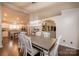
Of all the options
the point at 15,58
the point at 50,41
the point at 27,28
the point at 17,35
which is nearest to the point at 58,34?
the point at 50,41

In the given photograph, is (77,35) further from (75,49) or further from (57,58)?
(57,58)

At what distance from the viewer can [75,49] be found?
230cm

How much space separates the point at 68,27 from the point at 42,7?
2.24 ft

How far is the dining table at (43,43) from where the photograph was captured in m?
2.30

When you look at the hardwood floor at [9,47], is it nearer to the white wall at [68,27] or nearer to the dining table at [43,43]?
the dining table at [43,43]

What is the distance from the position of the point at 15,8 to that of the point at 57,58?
1374 mm

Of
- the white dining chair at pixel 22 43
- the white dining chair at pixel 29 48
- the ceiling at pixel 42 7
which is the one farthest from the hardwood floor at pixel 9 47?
the ceiling at pixel 42 7

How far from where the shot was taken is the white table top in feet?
7.54

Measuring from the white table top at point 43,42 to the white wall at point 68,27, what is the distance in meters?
0.18

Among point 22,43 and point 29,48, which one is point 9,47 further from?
point 29,48

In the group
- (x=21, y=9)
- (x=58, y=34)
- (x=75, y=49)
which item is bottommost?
(x=75, y=49)

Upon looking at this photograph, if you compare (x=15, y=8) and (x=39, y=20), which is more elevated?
(x=15, y=8)

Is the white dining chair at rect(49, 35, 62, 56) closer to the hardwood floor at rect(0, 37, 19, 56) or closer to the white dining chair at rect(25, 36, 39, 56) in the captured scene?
the white dining chair at rect(25, 36, 39, 56)

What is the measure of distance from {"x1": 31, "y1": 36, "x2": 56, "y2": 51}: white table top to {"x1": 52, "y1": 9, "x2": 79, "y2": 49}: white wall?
0.18 metres
